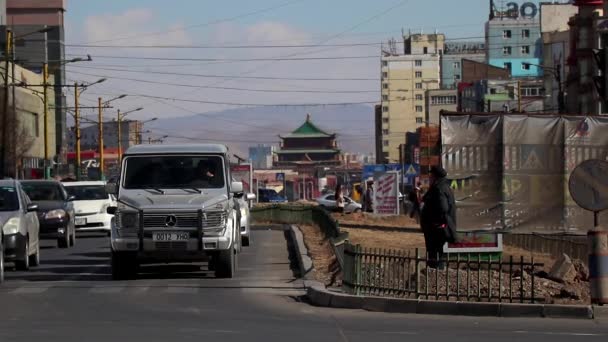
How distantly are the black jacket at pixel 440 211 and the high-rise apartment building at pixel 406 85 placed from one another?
504 feet

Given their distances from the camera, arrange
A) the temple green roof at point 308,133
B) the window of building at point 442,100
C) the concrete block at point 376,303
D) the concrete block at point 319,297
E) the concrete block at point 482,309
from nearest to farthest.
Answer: the concrete block at point 482,309
the concrete block at point 376,303
the concrete block at point 319,297
the window of building at point 442,100
the temple green roof at point 308,133

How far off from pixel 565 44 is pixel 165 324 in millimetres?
97289

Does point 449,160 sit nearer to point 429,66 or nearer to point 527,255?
point 527,255

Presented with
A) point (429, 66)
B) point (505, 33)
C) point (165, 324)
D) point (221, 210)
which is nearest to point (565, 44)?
point (505, 33)

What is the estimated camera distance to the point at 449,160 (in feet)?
82.5

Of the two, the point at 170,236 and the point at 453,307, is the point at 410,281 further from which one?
the point at 170,236

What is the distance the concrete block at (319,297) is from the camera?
1717cm

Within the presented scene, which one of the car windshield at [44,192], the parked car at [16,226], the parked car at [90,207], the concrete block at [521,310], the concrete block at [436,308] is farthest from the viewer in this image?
the parked car at [90,207]

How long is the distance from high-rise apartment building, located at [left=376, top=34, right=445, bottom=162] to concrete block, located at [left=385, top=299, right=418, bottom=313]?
15685cm

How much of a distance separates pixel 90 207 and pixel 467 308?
23684 millimetres

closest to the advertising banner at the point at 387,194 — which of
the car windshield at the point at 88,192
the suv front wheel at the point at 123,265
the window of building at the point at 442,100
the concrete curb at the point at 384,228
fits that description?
the concrete curb at the point at 384,228

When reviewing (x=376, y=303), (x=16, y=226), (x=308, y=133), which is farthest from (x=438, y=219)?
(x=308, y=133)

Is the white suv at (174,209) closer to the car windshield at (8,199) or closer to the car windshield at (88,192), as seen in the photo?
the car windshield at (8,199)

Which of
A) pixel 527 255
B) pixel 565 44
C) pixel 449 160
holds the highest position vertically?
pixel 565 44
